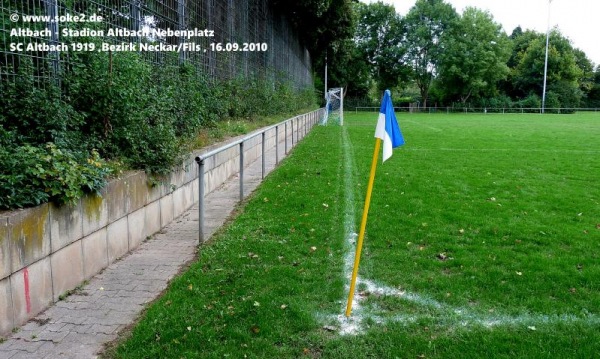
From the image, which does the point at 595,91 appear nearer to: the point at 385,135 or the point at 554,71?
the point at 554,71

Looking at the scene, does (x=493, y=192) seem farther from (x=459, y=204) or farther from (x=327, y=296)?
(x=327, y=296)

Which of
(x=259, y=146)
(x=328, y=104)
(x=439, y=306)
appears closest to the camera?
(x=439, y=306)

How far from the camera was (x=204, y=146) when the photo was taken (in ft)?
28.9

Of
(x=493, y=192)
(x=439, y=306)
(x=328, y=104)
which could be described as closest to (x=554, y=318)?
(x=439, y=306)

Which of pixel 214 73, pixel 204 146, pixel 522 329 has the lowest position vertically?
pixel 522 329

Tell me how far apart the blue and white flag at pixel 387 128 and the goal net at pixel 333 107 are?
2686 cm

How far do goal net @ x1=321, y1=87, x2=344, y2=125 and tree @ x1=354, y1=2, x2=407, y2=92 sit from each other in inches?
1450

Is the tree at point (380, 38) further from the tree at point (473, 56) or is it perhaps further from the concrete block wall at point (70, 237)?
the concrete block wall at point (70, 237)

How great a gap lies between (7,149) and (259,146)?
31.3 feet

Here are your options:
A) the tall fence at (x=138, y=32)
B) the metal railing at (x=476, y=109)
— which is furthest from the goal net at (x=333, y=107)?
the metal railing at (x=476, y=109)

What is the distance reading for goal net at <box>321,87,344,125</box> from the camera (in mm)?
31281

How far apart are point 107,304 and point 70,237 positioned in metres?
0.60

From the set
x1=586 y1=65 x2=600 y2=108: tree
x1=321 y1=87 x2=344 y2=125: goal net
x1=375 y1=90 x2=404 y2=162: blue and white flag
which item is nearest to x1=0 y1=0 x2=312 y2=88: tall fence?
x1=375 y1=90 x2=404 y2=162: blue and white flag

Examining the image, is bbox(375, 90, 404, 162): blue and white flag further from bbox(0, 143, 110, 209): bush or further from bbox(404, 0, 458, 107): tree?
bbox(404, 0, 458, 107): tree
